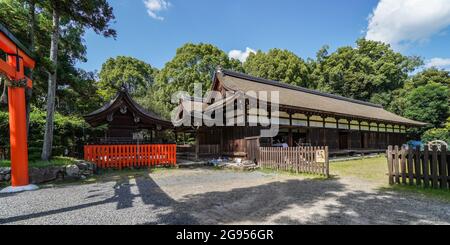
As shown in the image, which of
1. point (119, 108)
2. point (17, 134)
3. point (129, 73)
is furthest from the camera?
point (129, 73)

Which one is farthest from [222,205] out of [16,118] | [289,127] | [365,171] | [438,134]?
[438,134]

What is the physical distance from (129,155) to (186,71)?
19.2 m

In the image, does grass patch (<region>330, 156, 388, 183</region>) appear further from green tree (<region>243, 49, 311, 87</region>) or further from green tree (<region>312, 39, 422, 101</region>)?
green tree (<region>312, 39, 422, 101</region>)

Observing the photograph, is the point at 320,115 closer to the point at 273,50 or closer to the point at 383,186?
the point at 383,186

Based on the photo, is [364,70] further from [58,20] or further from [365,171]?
[58,20]

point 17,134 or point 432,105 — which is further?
point 432,105

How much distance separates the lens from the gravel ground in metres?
4.22

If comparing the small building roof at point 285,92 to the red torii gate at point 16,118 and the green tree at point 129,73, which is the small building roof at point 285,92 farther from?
the green tree at point 129,73

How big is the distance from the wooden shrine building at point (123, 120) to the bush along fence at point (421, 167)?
10.4 metres

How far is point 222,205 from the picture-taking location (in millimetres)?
5191

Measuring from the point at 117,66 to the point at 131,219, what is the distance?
39.1 meters

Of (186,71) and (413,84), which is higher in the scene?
(186,71)

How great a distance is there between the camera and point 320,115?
16.7 m

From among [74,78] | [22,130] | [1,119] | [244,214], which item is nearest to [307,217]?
[244,214]
